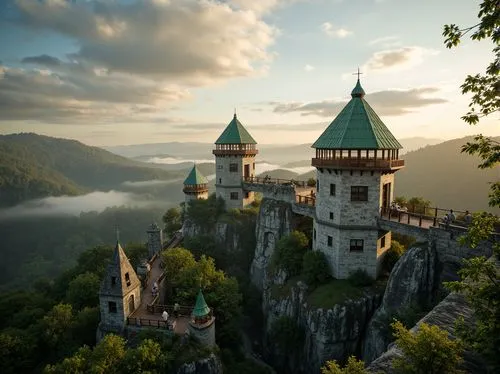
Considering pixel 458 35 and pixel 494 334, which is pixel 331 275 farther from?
pixel 458 35

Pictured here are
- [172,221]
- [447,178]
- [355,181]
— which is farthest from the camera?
[447,178]

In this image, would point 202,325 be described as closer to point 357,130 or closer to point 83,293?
point 83,293

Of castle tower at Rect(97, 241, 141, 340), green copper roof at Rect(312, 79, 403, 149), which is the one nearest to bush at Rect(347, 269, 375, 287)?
green copper roof at Rect(312, 79, 403, 149)

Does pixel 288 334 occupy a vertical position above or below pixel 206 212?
below

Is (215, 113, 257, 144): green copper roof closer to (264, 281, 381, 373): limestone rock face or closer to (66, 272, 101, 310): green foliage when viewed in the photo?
(66, 272, 101, 310): green foliage

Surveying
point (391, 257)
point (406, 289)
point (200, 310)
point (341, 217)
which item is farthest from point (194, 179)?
point (406, 289)

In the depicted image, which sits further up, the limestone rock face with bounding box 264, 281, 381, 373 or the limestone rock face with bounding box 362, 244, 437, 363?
the limestone rock face with bounding box 362, 244, 437, 363

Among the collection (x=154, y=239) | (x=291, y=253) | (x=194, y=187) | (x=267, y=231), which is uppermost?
(x=194, y=187)

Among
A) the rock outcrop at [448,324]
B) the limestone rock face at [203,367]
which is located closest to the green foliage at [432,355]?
the rock outcrop at [448,324]
